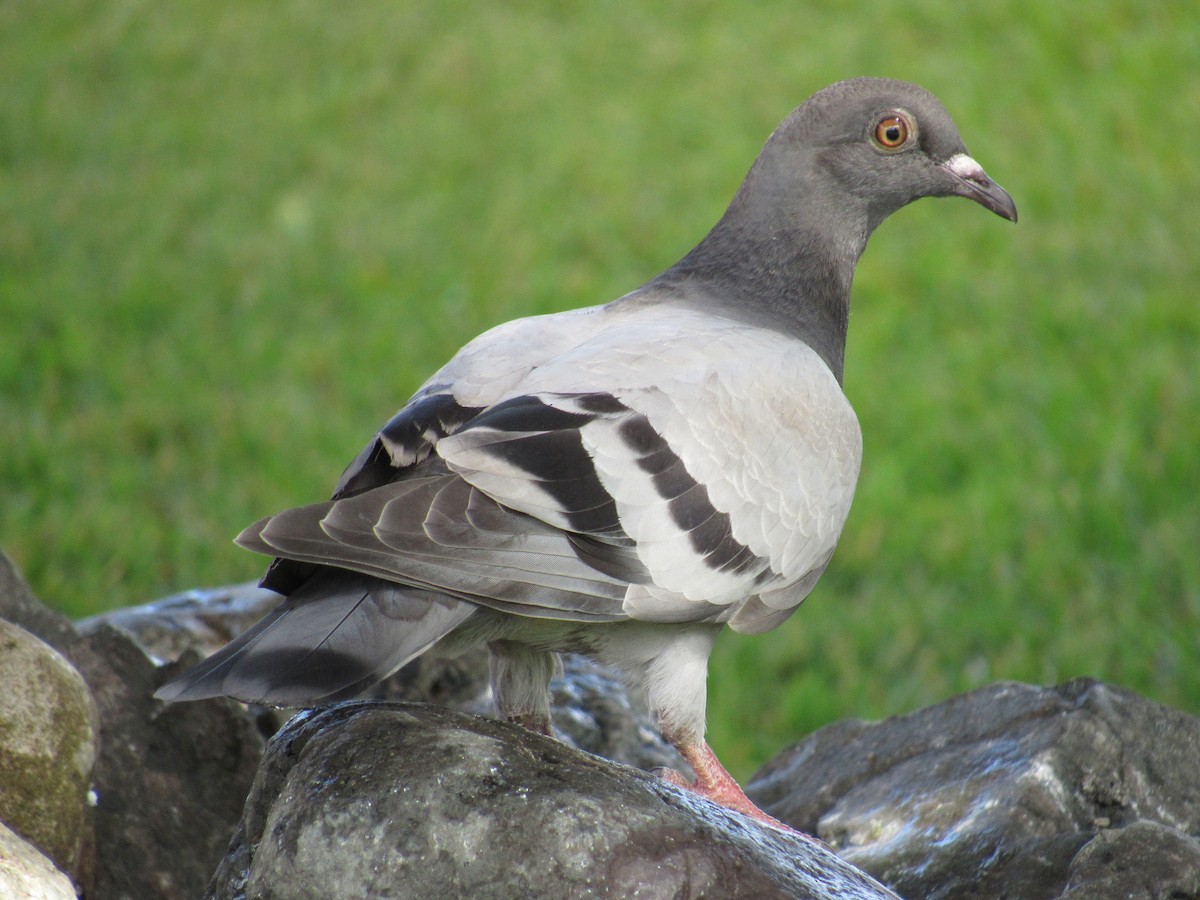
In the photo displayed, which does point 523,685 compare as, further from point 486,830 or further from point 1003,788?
point 1003,788

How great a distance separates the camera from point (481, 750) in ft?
9.45

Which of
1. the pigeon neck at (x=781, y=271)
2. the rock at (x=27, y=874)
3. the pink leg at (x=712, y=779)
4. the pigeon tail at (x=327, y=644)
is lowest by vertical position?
the pink leg at (x=712, y=779)

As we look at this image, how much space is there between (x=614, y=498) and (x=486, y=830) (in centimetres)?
85

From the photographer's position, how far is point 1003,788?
12.1 feet

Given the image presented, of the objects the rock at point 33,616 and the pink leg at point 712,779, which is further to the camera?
the rock at point 33,616

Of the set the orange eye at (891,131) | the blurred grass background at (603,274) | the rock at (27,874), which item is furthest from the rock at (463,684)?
the orange eye at (891,131)

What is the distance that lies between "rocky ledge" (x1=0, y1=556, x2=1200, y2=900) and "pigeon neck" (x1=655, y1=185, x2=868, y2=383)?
3.83ft

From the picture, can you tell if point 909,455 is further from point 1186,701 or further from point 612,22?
point 612,22

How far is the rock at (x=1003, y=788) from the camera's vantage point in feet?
Result: 11.5

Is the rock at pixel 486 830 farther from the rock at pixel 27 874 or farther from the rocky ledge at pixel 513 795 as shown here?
the rock at pixel 27 874

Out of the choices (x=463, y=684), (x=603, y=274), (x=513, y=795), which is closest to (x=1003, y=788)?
(x=513, y=795)

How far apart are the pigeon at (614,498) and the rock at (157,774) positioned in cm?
73

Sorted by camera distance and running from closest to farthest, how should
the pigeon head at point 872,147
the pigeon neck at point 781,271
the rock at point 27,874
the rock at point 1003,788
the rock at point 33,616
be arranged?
the rock at point 27,874, the rock at point 1003,788, the rock at point 33,616, the pigeon neck at point 781,271, the pigeon head at point 872,147

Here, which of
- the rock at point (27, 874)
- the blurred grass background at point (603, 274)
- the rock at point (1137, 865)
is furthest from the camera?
the blurred grass background at point (603, 274)
